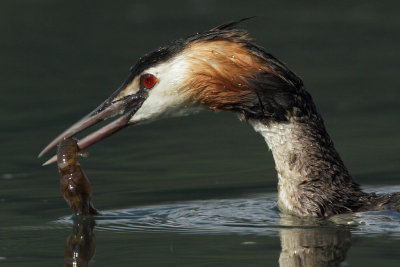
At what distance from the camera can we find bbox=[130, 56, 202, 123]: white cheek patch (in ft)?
35.8

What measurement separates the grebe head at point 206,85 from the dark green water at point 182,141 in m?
0.93

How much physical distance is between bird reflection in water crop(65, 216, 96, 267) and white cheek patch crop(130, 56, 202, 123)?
40.5 inches

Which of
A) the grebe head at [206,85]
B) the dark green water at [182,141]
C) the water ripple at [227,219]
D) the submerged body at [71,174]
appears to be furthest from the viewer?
the submerged body at [71,174]

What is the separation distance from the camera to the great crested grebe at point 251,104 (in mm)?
10719

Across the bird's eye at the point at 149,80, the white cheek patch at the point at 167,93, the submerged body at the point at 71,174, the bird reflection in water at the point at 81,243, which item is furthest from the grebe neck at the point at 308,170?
the bird reflection in water at the point at 81,243

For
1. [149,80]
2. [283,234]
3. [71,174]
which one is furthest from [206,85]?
[283,234]

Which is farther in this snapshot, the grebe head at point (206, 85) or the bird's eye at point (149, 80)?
the bird's eye at point (149, 80)

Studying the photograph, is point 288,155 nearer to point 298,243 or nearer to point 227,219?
point 227,219

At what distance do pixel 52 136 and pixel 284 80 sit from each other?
4775 mm

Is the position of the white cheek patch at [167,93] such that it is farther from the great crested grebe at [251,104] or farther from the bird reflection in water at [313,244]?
the bird reflection in water at [313,244]

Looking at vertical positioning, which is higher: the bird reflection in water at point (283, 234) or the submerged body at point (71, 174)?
the submerged body at point (71, 174)

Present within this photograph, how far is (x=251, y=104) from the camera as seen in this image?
1073 cm

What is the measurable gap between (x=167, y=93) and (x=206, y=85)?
352 mm

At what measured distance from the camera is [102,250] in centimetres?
995
